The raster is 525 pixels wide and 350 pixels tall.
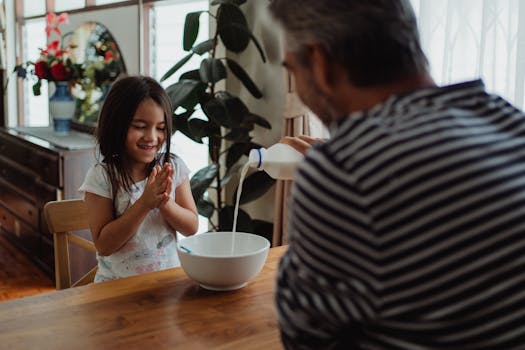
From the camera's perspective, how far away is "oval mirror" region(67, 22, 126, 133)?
3836mm

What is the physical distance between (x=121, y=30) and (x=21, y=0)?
6.99ft

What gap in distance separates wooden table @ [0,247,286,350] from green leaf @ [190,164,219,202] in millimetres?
1286

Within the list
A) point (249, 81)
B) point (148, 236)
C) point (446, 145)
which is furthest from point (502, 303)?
point (249, 81)

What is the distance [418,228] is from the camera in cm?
56

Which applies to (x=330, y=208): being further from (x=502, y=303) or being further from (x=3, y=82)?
(x=3, y=82)

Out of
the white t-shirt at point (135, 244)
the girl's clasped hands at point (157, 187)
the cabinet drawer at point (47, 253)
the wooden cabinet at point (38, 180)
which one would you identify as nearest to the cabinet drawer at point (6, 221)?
the wooden cabinet at point (38, 180)

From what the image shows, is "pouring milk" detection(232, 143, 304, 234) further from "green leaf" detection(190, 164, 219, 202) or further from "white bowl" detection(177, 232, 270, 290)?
"green leaf" detection(190, 164, 219, 202)

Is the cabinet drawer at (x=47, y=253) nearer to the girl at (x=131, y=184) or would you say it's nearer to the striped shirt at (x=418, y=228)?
the girl at (x=131, y=184)

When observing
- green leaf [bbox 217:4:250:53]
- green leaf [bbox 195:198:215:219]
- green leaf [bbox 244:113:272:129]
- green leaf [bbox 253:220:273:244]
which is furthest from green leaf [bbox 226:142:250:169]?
green leaf [bbox 217:4:250:53]

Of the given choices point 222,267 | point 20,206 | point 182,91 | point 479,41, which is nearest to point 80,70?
point 20,206

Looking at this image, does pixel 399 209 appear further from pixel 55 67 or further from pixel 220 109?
pixel 55 67

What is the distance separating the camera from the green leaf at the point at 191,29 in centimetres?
275

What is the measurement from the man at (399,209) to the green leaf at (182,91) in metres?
2.01

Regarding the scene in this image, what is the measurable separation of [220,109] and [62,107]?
5.58 feet
